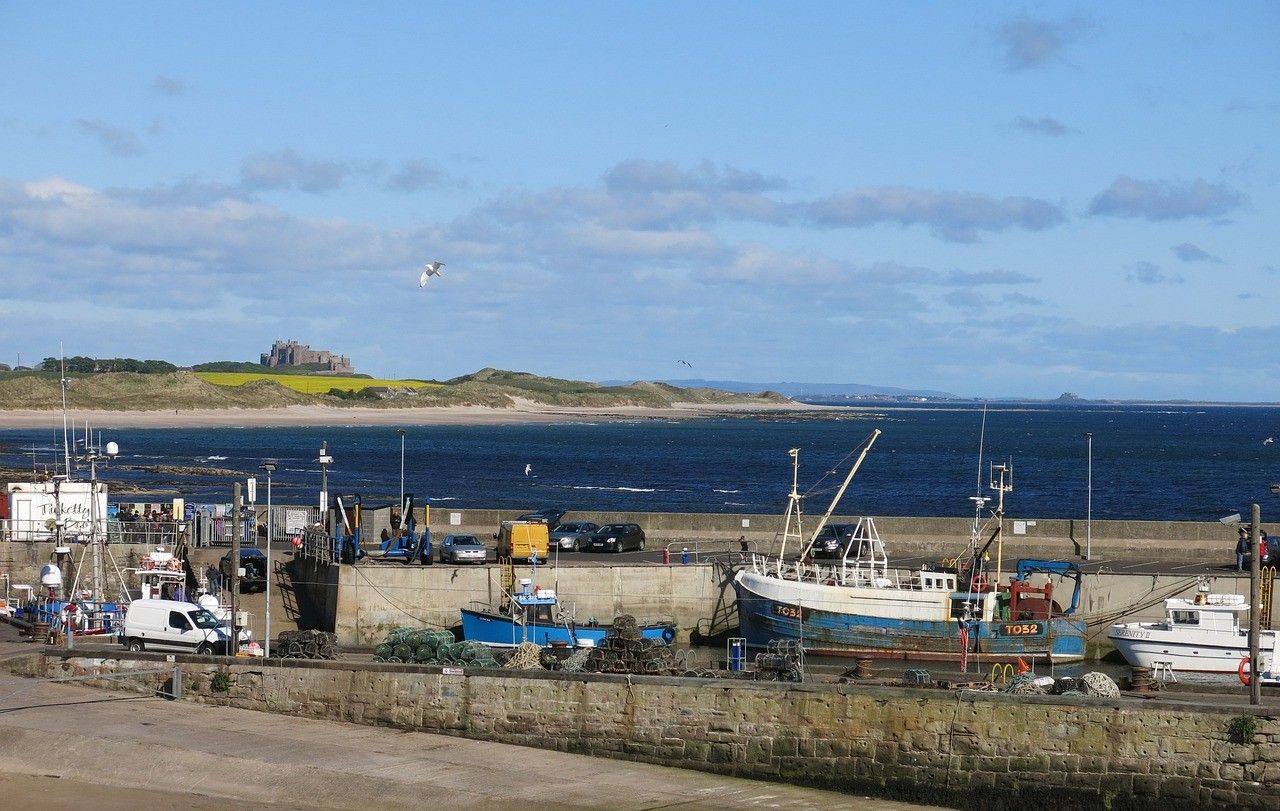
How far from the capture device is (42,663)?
29.5m

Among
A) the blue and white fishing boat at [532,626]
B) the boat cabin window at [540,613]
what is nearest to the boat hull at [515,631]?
the blue and white fishing boat at [532,626]

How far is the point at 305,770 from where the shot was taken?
23.8m

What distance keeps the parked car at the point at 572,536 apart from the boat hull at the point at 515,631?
9.34 meters

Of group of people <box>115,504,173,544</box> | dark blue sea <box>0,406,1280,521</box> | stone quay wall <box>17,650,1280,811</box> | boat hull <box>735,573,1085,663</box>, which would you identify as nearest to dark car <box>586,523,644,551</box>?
boat hull <box>735,573,1085,663</box>

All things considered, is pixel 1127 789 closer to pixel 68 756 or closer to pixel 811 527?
pixel 68 756

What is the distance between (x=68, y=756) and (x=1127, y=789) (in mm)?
18217

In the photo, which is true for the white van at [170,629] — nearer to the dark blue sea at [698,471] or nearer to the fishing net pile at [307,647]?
the fishing net pile at [307,647]

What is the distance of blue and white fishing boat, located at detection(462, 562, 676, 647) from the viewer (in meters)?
38.3

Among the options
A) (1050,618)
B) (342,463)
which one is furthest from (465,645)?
(342,463)

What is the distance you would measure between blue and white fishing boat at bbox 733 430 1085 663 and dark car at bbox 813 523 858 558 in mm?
6811

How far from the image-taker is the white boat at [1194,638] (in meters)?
37.0

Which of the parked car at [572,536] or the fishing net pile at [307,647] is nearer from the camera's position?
the fishing net pile at [307,647]

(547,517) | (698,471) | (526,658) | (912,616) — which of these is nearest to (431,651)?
(526,658)

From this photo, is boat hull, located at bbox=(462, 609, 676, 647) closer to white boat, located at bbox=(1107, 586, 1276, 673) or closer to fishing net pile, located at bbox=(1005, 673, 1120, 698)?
fishing net pile, located at bbox=(1005, 673, 1120, 698)
